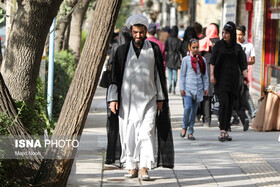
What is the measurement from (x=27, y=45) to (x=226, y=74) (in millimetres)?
5196

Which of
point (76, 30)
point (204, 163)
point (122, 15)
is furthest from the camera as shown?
point (122, 15)

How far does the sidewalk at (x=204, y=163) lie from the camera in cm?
829

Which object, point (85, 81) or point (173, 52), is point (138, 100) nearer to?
point (85, 81)

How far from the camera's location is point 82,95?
6.50m

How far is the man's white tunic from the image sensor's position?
8.27 metres

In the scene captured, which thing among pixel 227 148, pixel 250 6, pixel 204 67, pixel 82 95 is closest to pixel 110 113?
pixel 82 95

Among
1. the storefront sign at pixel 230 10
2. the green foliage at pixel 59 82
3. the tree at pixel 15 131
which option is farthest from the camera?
the storefront sign at pixel 230 10

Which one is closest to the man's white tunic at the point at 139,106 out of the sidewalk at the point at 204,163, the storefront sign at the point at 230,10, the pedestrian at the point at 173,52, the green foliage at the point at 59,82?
the sidewalk at the point at 204,163

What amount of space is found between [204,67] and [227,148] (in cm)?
163

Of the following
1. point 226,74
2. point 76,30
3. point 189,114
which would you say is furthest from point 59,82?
point 76,30

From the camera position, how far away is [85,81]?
21.3 ft

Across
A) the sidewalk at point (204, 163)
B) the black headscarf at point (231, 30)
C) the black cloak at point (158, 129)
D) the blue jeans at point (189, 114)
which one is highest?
the black headscarf at point (231, 30)

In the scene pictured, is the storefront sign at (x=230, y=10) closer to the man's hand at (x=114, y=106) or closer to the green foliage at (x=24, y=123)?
the man's hand at (x=114, y=106)

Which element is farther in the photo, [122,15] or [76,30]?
[122,15]
